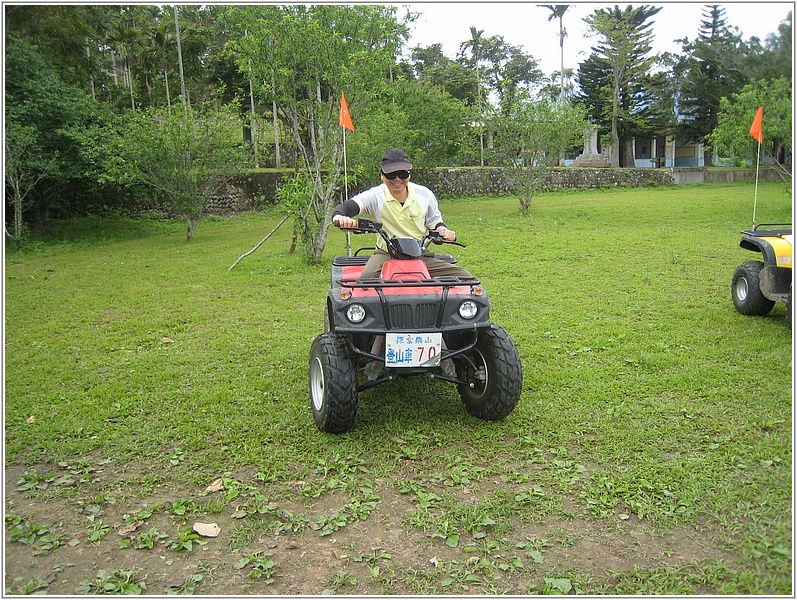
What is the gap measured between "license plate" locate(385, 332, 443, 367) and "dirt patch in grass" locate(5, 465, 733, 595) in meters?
0.74

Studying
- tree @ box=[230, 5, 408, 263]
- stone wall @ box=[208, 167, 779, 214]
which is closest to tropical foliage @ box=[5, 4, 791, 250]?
tree @ box=[230, 5, 408, 263]

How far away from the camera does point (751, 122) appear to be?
14719 mm

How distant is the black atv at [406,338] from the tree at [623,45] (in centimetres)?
3729

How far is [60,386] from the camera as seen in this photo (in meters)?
5.09

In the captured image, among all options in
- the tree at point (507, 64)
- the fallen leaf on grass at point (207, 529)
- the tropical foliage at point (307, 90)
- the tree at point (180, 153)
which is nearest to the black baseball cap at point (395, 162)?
the fallen leaf on grass at point (207, 529)

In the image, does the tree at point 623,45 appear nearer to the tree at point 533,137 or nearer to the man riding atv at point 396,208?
the tree at point 533,137

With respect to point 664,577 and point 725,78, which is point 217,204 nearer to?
point 664,577

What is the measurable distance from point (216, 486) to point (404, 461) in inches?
40.1

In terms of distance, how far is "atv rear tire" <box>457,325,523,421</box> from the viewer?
3.96 metres

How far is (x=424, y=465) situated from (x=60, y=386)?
10.1 feet

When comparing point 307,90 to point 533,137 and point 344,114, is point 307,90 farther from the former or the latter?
point 533,137

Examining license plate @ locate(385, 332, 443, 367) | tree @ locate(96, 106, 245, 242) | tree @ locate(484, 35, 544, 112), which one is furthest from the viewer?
tree @ locate(484, 35, 544, 112)

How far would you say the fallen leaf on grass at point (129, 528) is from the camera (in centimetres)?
307

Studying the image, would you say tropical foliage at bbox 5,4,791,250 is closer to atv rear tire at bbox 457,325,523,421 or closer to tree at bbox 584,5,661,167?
tree at bbox 584,5,661,167
